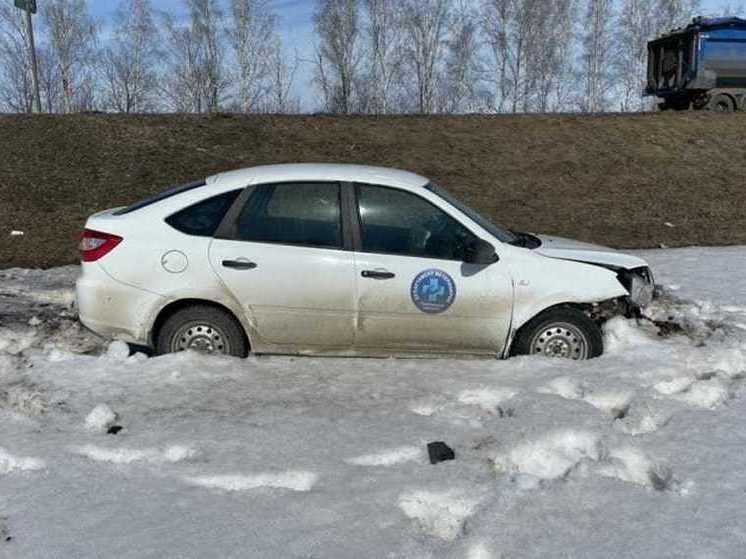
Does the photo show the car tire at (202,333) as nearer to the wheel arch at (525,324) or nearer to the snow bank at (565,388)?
the wheel arch at (525,324)

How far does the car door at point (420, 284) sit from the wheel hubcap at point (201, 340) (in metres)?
0.99

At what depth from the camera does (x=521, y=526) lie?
10.5 ft

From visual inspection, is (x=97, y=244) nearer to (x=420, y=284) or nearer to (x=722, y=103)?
(x=420, y=284)

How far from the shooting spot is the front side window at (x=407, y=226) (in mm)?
5223

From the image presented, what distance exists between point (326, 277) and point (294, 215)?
53cm

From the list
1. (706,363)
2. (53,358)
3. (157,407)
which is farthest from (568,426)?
(53,358)

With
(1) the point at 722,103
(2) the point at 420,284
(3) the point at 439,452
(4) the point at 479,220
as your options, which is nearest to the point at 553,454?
(3) the point at 439,452

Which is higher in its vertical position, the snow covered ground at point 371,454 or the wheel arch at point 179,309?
the wheel arch at point 179,309

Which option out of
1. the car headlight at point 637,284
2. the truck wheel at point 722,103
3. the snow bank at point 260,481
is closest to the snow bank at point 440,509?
the snow bank at point 260,481

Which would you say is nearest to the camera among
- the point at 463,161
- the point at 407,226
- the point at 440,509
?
the point at 440,509

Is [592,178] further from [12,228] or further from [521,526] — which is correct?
[521,526]

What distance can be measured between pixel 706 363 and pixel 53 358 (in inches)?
189

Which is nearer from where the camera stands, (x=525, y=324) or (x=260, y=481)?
(x=260, y=481)

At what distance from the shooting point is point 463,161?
52.3 feet
